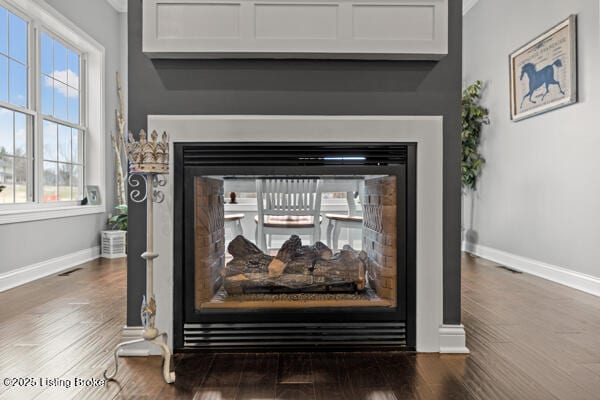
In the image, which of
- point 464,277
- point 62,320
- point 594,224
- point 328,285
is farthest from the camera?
point 464,277

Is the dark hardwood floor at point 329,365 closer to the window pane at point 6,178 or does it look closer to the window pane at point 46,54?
the window pane at point 6,178

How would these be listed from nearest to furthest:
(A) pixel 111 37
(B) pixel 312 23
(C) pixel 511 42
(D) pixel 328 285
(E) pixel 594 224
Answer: (B) pixel 312 23 < (D) pixel 328 285 < (E) pixel 594 224 < (C) pixel 511 42 < (A) pixel 111 37

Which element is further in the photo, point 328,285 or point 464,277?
point 464,277

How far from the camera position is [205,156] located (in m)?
2.08

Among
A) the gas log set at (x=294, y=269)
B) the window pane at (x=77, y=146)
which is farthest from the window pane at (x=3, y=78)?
the gas log set at (x=294, y=269)

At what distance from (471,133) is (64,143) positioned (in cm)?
488

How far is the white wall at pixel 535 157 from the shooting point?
342cm

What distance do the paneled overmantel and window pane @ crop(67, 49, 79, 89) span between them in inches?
141

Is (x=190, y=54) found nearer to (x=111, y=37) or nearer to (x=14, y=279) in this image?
(x=14, y=279)

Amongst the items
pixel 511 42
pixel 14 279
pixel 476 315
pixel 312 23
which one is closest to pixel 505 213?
pixel 511 42

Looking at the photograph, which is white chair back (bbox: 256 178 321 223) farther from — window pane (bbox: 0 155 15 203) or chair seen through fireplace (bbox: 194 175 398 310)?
window pane (bbox: 0 155 15 203)

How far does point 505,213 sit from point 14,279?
488 cm

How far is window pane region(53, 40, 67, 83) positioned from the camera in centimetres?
462

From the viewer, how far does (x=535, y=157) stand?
164 inches
